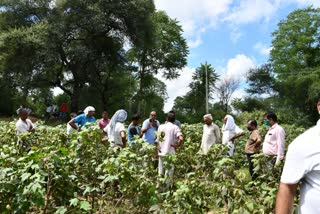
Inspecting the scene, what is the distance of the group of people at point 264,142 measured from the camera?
190cm

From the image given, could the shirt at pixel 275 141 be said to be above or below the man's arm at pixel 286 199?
above

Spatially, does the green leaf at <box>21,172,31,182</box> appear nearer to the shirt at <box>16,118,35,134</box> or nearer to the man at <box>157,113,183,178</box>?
the man at <box>157,113,183,178</box>

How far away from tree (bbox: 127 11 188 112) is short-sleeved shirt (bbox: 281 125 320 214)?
36.3 metres

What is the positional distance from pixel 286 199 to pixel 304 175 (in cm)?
15

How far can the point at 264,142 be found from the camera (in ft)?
22.4

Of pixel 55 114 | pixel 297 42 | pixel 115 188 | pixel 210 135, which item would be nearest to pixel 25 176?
pixel 115 188

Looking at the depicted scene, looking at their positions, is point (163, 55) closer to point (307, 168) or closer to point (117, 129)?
point (117, 129)

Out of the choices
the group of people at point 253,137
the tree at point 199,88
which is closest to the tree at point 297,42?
the tree at point 199,88

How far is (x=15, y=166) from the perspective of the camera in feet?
12.0

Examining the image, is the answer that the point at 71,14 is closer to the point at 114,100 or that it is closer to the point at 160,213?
the point at 114,100

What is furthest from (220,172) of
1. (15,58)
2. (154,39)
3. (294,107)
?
(294,107)

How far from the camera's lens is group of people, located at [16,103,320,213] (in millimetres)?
1902

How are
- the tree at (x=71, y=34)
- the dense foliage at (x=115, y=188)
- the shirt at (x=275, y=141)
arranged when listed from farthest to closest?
the tree at (x=71, y=34)
the shirt at (x=275, y=141)
the dense foliage at (x=115, y=188)

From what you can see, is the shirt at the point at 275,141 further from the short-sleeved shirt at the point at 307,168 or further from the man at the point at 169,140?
the short-sleeved shirt at the point at 307,168
